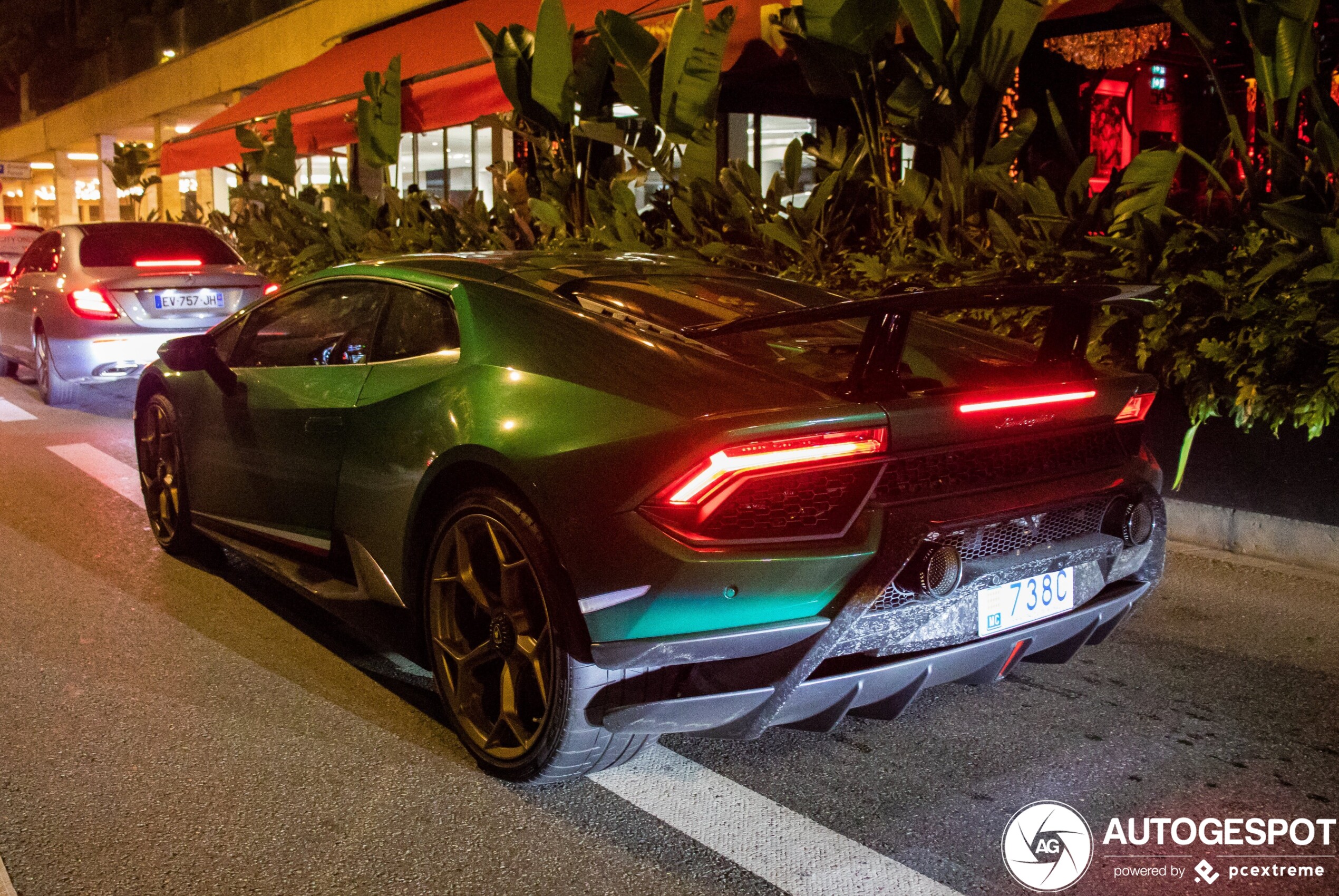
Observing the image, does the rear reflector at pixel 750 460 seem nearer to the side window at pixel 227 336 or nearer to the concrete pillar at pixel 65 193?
the side window at pixel 227 336

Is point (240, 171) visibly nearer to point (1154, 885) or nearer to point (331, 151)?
point (331, 151)

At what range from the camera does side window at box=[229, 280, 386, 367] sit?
13.8 ft

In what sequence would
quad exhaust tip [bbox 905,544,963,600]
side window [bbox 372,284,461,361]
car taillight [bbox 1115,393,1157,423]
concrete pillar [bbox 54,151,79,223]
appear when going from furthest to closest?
concrete pillar [bbox 54,151,79,223]
side window [bbox 372,284,461,361]
car taillight [bbox 1115,393,1157,423]
quad exhaust tip [bbox 905,544,963,600]

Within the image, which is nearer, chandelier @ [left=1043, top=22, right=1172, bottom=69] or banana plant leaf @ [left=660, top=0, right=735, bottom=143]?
banana plant leaf @ [left=660, top=0, right=735, bottom=143]

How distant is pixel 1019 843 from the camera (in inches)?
116

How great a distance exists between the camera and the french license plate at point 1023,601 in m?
3.03

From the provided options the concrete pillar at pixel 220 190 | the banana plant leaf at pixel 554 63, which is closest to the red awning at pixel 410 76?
the banana plant leaf at pixel 554 63

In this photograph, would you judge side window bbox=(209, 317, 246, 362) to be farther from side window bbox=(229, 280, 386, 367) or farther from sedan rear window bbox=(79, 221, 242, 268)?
sedan rear window bbox=(79, 221, 242, 268)

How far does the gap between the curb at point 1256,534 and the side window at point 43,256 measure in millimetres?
9093

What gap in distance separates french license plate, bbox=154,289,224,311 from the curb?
764 centimetres

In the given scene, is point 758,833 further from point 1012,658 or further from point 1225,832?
point 1225,832

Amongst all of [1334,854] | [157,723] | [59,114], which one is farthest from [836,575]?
[59,114]

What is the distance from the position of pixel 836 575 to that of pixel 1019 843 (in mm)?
829

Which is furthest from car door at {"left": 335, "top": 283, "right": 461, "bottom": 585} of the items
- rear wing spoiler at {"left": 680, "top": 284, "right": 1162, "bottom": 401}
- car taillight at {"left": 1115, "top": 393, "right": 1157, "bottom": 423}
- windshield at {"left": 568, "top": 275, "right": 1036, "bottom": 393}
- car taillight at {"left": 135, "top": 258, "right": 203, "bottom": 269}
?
car taillight at {"left": 135, "top": 258, "right": 203, "bottom": 269}
